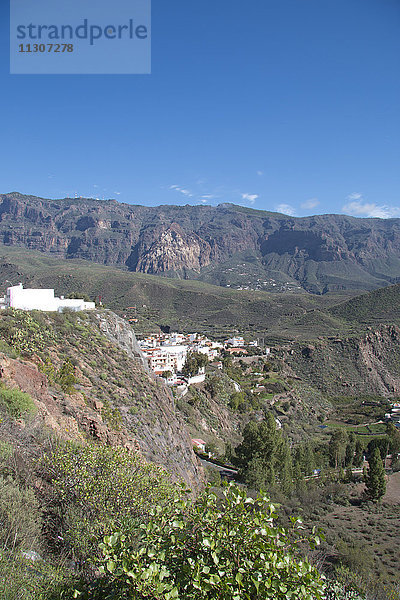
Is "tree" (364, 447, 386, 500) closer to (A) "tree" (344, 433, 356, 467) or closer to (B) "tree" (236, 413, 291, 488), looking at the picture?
(B) "tree" (236, 413, 291, 488)

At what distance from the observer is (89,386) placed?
14375 mm

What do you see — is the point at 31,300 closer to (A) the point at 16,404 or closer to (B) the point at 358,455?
(A) the point at 16,404

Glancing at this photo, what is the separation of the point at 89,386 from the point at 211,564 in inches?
470

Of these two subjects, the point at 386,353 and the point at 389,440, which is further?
the point at 386,353

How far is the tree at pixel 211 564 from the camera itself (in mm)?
2973

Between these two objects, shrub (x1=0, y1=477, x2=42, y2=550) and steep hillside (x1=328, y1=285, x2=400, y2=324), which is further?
steep hillside (x1=328, y1=285, x2=400, y2=324)

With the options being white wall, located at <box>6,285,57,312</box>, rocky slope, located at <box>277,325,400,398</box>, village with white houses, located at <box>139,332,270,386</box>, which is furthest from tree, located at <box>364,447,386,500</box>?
rocky slope, located at <box>277,325,400,398</box>

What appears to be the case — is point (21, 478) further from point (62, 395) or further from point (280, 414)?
point (280, 414)

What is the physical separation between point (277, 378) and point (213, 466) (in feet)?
83.6

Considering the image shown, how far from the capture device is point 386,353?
2360 inches

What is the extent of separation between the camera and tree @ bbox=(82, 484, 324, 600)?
9.75 feet

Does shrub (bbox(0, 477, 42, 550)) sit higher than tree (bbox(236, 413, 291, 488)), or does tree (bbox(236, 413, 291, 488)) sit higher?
shrub (bbox(0, 477, 42, 550))

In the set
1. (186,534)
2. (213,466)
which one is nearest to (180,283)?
(213,466)

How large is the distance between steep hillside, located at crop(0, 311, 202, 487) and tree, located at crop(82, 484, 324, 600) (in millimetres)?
4605
